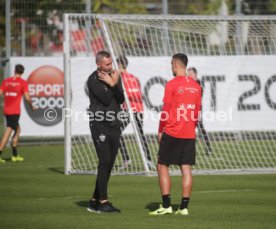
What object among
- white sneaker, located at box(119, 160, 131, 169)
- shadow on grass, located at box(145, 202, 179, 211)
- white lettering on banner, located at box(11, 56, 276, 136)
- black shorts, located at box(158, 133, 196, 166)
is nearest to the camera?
black shorts, located at box(158, 133, 196, 166)

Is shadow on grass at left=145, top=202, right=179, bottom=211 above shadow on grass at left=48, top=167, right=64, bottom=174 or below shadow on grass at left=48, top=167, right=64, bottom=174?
below

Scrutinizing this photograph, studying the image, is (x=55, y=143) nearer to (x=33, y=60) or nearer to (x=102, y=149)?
(x=33, y=60)

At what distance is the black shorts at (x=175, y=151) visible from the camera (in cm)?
1120

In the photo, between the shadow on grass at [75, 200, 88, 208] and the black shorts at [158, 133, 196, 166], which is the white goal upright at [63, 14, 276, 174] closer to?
the shadow on grass at [75, 200, 88, 208]

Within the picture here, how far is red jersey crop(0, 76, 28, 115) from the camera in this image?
787 inches

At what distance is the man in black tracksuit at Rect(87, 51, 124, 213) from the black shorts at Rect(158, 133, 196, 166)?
2.76 feet

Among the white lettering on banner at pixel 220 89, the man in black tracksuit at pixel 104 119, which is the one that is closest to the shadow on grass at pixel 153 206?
the man in black tracksuit at pixel 104 119

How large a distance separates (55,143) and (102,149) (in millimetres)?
13682

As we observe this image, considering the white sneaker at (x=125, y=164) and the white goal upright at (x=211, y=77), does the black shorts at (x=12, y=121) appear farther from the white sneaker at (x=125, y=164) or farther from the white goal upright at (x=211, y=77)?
the white sneaker at (x=125, y=164)

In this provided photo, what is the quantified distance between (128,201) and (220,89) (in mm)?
12235

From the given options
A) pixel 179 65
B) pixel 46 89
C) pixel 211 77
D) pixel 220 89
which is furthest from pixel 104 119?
pixel 220 89

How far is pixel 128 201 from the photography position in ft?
42.0

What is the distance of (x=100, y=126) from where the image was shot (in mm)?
11711

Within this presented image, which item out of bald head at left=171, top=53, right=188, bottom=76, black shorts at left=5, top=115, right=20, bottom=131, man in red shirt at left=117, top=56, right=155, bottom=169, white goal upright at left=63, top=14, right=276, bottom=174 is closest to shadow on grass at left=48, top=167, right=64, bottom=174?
man in red shirt at left=117, top=56, right=155, bottom=169
